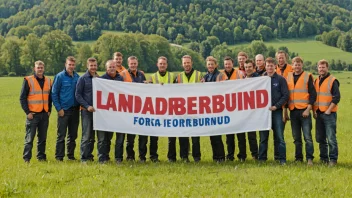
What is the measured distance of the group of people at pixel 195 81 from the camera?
954 centimetres

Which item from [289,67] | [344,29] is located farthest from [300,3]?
[289,67]

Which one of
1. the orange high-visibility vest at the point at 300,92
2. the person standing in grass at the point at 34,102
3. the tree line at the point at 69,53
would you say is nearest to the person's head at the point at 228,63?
the orange high-visibility vest at the point at 300,92

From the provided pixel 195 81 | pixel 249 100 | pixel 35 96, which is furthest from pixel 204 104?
pixel 35 96

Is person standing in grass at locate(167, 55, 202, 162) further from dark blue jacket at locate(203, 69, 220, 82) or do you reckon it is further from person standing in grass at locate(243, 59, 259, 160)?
person standing in grass at locate(243, 59, 259, 160)

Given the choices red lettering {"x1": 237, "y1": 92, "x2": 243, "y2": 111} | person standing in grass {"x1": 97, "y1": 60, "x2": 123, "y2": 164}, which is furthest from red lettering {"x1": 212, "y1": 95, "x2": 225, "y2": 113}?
person standing in grass {"x1": 97, "y1": 60, "x2": 123, "y2": 164}

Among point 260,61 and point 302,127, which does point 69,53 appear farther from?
point 302,127

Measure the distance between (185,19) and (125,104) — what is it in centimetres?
15405

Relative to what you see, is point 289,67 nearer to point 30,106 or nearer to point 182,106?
point 182,106

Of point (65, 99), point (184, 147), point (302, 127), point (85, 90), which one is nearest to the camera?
point (302, 127)

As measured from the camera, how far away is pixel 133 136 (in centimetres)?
1034

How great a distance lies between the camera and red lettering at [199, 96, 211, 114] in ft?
32.8

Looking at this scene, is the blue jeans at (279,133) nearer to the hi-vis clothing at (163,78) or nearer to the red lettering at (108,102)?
the hi-vis clothing at (163,78)

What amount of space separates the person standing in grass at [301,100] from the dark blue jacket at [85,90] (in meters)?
4.74

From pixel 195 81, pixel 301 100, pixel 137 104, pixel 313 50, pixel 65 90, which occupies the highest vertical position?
pixel 195 81
